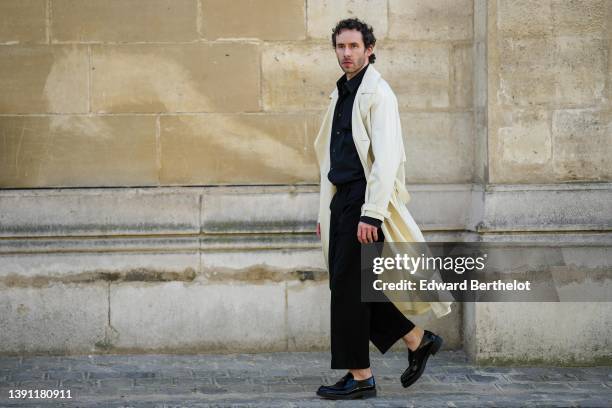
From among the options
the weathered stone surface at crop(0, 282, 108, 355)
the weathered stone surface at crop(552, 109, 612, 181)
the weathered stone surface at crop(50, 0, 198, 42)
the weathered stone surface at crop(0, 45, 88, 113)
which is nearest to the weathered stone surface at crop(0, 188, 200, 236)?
the weathered stone surface at crop(0, 282, 108, 355)

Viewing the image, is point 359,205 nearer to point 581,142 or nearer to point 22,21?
point 581,142

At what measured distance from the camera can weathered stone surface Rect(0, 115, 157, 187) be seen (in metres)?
7.48

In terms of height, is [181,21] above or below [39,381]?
above

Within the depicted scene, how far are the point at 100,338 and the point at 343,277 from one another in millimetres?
1963

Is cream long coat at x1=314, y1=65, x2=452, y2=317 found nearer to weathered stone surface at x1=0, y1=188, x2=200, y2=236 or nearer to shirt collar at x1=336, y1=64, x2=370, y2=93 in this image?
shirt collar at x1=336, y1=64, x2=370, y2=93

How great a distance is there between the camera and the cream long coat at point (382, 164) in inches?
240

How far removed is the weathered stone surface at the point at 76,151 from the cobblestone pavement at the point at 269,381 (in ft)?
3.78

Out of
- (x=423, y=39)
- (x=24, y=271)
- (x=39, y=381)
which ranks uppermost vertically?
(x=423, y=39)

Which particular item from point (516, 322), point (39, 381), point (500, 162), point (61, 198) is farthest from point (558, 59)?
point (39, 381)

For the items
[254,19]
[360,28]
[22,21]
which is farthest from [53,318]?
[360,28]

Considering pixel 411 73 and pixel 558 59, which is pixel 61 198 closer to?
pixel 411 73

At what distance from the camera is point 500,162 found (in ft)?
23.9

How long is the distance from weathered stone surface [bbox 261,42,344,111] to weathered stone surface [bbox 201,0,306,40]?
92 millimetres

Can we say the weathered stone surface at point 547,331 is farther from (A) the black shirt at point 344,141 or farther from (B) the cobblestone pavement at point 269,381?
(A) the black shirt at point 344,141
